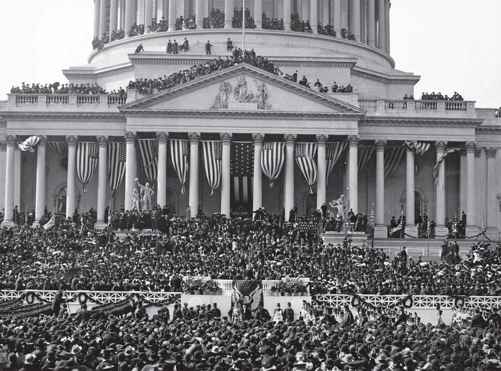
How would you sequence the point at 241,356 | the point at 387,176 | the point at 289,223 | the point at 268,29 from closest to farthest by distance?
the point at 241,356 → the point at 289,223 → the point at 387,176 → the point at 268,29

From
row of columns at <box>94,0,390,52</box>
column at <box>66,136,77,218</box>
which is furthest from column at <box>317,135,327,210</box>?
row of columns at <box>94,0,390,52</box>

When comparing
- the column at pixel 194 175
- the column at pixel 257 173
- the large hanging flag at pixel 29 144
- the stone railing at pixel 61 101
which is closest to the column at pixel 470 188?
the column at pixel 257 173

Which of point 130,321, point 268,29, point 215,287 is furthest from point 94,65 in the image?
point 130,321

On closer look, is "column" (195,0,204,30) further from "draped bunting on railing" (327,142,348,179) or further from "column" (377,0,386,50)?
"draped bunting on railing" (327,142,348,179)

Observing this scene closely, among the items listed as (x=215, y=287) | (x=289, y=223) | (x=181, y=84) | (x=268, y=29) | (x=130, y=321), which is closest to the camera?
(x=130, y=321)

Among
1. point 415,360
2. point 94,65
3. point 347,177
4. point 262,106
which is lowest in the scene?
point 415,360

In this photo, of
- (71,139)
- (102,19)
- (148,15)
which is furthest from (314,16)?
(71,139)

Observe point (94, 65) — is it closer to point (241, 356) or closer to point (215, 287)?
point (215, 287)

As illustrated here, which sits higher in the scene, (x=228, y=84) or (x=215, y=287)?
(x=228, y=84)

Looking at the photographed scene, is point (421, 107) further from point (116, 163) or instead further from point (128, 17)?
point (128, 17)
